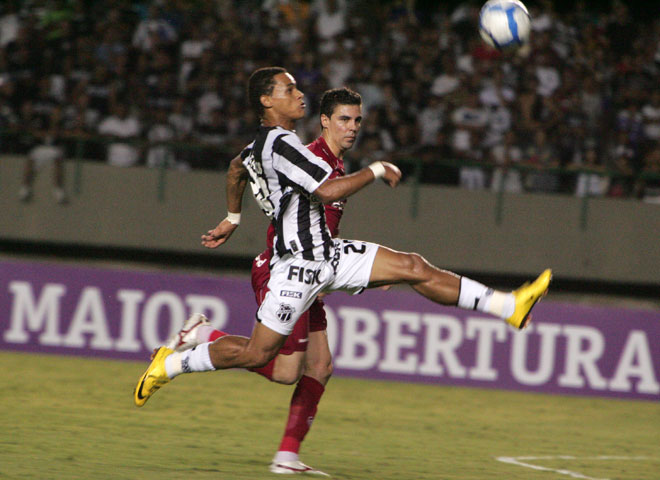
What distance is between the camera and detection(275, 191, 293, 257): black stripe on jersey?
17.8ft

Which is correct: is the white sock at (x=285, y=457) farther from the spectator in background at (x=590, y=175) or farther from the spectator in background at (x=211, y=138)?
the spectator in background at (x=590, y=175)

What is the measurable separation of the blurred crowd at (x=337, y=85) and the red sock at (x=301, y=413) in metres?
6.98

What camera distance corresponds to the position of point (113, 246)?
13.0 m

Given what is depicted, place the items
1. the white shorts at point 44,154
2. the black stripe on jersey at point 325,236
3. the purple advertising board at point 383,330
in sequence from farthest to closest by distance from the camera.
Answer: the white shorts at point 44,154 < the purple advertising board at point 383,330 < the black stripe on jersey at point 325,236

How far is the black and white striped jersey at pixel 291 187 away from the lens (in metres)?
5.24

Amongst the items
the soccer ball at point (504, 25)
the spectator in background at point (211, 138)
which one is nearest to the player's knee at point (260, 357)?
the soccer ball at point (504, 25)

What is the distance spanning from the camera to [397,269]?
5.37m

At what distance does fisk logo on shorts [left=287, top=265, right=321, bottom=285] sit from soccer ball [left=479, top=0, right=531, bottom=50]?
244 cm

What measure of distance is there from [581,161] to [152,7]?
6086 millimetres

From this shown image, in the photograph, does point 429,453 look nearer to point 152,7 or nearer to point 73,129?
point 73,129

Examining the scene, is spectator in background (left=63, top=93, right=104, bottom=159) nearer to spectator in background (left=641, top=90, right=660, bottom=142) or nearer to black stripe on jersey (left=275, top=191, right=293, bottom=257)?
spectator in background (left=641, top=90, right=660, bottom=142)

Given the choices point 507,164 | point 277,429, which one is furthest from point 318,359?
point 507,164

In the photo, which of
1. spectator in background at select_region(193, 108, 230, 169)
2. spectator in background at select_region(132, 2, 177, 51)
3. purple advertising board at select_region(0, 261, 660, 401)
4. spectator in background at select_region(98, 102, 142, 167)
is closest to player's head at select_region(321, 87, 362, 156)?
purple advertising board at select_region(0, 261, 660, 401)

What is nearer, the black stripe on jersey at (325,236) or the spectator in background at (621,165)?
the black stripe on jersey at (325,236)
